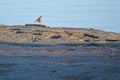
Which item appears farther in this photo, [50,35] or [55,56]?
[50,35]

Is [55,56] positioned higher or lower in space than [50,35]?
lower

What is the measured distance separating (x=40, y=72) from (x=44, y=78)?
97 centimetres

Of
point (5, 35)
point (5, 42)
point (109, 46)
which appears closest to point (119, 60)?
point (109, 46)

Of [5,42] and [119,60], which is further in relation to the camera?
[5,42]

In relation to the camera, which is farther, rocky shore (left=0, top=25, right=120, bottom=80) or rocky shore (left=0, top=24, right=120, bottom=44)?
rocky shore (left=0, top=24, right=120, bottom=44)

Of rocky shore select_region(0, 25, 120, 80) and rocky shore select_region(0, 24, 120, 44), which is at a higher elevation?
rocky shore select_region(0, 24, 120, 44)

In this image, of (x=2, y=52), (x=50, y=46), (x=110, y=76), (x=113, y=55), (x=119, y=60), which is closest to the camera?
(x=110, y=76)

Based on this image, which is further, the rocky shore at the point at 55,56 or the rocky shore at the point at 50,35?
the rocky shore at the point at 50,35

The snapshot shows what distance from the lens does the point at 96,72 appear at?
1692cm

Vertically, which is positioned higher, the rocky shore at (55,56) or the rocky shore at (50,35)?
the rocky shore at (50,35)

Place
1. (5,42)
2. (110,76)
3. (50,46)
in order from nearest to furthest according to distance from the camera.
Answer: (110,76)
(50,46)
(5,42)

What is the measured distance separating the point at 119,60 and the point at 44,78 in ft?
10.9

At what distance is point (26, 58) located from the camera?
20734 millimetres

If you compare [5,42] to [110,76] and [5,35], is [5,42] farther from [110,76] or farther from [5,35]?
[110,76]
